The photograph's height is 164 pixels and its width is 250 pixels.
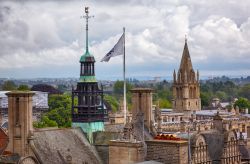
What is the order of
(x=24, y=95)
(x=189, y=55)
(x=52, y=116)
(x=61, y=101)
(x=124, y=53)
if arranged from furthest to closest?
1. (x=189, y=55)
2. (x=61, y=101)
3. (x=52, y=116)
4. (x=124, y=53)
5. (x=24, y=95)

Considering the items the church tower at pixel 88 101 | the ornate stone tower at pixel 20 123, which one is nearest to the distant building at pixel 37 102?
the church tower at pixel 88 101

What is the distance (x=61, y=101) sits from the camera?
11738cm

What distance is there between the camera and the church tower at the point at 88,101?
56706 millimetres

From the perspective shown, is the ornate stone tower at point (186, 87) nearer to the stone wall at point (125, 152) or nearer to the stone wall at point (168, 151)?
the stone wall at point (168, 151)

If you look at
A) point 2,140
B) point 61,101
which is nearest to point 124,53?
point 2,140

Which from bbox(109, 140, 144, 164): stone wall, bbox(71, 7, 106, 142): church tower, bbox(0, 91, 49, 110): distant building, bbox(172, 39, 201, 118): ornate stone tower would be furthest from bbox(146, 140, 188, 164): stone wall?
bbox(172, 39, 201, 118): ornate stone tower

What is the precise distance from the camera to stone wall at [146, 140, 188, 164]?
1901 inches

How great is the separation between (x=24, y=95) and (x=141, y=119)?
47.8 ft

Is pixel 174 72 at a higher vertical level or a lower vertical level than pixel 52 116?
higher

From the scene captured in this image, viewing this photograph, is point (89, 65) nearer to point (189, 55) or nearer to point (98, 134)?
point (98, 134)

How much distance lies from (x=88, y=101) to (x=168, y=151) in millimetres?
12549

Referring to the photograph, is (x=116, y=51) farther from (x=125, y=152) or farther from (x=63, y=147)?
(x=63, y=147)

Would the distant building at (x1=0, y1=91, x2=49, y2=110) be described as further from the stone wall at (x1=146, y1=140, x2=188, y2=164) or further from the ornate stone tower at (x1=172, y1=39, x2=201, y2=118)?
the stone wall at (x1=146, y1=140, x2=188, y2=164)

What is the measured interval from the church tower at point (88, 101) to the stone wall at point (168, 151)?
812 cm
